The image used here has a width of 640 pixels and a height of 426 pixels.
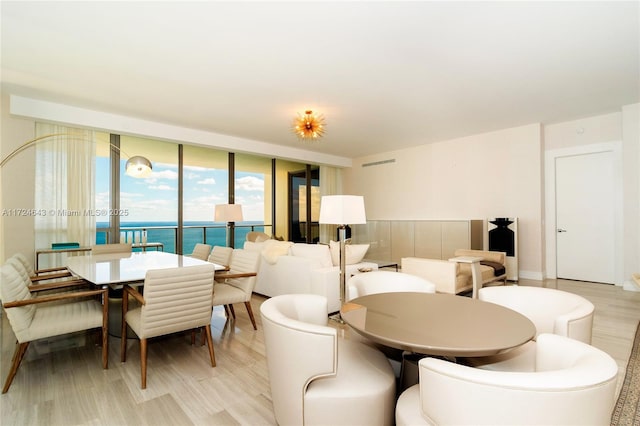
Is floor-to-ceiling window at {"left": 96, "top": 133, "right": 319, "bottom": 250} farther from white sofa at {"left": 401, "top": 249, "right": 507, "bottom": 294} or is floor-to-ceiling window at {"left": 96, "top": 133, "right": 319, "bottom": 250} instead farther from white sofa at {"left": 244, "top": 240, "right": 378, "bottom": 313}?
white sofa at {"left": 401, "top": 249, "right": 507, "bottom": 294}

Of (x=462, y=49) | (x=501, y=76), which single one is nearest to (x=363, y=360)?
(x=462, y=49)

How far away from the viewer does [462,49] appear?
9.80 ft

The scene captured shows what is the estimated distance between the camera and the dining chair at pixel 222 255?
378 cm

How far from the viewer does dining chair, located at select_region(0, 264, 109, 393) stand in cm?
205

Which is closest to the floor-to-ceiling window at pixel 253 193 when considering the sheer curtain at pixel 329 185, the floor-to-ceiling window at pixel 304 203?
the floor-to-ceiling window at pixel 304 203

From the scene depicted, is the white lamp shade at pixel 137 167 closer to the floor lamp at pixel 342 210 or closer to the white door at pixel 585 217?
the floor lamp at pixel 342 210

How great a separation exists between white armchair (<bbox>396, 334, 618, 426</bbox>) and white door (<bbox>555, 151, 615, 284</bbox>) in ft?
18.1

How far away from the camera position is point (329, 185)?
8.59 meters

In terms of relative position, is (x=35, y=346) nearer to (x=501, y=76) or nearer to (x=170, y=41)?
(x=170, y=41)

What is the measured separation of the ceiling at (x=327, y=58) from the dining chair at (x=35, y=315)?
2174 mm

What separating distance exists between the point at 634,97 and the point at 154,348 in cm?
674

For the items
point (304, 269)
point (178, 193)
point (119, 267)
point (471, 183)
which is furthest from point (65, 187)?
point (471, 183)

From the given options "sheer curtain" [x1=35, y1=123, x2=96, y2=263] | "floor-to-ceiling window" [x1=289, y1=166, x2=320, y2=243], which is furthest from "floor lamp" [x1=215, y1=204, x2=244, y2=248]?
"floor-to-ceiling window" [x1=289, y1=166, x2=320, y2=243]

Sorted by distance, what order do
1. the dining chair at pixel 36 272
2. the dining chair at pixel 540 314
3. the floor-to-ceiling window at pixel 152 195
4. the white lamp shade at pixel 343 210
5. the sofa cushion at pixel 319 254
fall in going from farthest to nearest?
1. the floor-to-ceiling window at pixel 152 195
2. the sofa cushion at pixel 319 254
3. the dining chair at pixel 36 272
4. the white lamp shade at pixel 343 210
5. the dining chair at pixel 540 314
